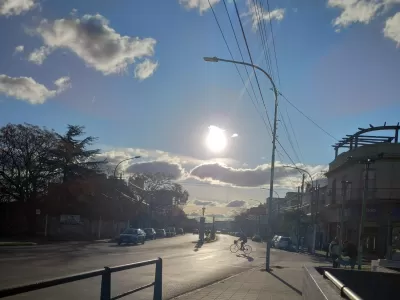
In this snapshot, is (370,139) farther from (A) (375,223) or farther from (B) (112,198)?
(B) (112,198)

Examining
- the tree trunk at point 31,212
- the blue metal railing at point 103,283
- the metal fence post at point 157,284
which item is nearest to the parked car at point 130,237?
the tree trunk at point 31,212

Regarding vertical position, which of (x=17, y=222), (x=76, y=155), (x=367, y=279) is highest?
(x=76, y=155)

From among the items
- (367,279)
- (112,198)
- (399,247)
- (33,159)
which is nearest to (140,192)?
(112,198)

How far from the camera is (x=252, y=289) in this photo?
1446 cm

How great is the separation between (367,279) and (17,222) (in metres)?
53.2

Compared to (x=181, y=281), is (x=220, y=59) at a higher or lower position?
higher

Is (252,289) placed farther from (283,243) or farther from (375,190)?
(283,243)

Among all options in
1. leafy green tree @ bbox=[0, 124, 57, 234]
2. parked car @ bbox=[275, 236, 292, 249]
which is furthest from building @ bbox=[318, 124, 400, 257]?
leafy green tree @ bbox=[0, 124, 57, 234]

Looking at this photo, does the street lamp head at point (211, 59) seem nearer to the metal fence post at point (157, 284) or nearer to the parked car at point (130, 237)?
the metal fence post at point (157, 284)

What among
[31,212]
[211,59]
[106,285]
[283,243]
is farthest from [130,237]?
[106,285]

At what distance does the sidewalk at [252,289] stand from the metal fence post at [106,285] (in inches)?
286

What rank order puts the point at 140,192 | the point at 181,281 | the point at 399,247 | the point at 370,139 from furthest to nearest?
the point at 140,192 < the point at 370,139 < the point at 399,247 < the point at 181,281

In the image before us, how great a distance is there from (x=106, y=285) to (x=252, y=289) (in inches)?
392

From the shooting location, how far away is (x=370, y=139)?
156 feet
